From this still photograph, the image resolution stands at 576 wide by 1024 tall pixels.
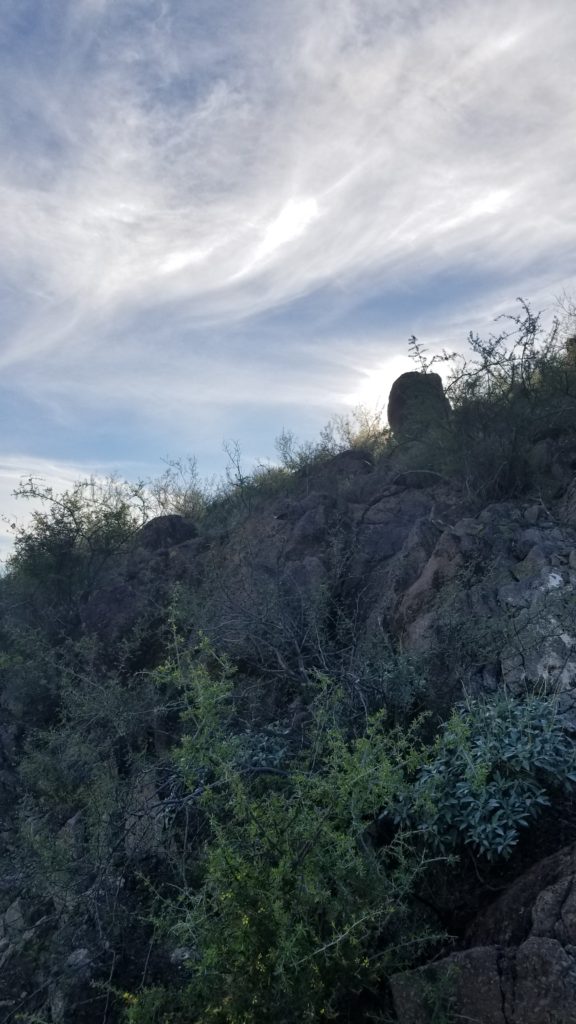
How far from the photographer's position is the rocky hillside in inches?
143

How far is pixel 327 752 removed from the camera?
224 inches

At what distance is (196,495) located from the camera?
15117 millimetres

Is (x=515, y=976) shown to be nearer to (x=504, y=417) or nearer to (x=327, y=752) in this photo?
(x=327, y=752)

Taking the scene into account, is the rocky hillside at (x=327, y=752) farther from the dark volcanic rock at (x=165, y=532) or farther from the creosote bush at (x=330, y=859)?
the dark volcanic rock at (x=165, y=532)

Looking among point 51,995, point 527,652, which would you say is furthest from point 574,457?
point 51,995

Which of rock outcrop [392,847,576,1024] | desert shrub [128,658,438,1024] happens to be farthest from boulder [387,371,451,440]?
rock outcrop [392,847,576,1024]

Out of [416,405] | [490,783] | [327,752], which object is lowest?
[490,783]

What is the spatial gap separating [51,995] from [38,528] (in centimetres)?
831

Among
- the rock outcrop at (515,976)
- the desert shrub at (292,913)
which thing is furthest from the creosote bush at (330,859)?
the rock outcrop at (515,976)

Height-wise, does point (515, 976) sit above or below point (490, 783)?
below

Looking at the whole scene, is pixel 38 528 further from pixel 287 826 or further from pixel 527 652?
pixel 287 826

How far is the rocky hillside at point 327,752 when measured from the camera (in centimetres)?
362

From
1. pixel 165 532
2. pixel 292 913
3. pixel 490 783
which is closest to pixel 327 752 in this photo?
pixel 490 783

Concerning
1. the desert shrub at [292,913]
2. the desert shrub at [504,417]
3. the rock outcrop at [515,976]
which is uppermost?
the desert shrub at [504,417]
